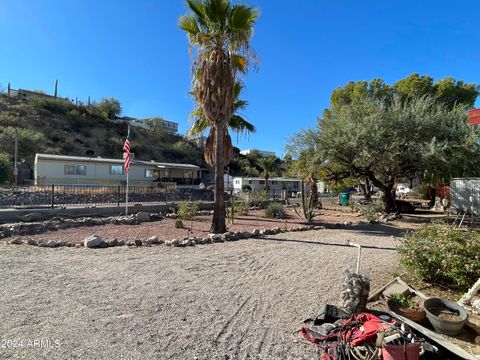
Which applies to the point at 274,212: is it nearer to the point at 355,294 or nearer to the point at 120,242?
the point at 120,242

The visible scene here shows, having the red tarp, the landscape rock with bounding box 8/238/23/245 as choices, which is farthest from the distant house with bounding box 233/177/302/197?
the red tarp

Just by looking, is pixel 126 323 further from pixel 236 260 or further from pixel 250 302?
pixel 236 260

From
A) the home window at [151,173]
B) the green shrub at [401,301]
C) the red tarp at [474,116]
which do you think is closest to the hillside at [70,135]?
→ the home window at [151,173]

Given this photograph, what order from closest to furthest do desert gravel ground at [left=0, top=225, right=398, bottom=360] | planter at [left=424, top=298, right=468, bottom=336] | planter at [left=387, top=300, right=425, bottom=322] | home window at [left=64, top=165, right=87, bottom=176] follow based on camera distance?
1. desert gravel ground at [left=0, top=225, right=398, bottom=360]
2. planter at [left=424, top=298, right=468, bottom=336]
3. planter at [left=387, top=300, right=425, bottom=322]
4. home window at [left=64, top=165, right=87, bottom=176]

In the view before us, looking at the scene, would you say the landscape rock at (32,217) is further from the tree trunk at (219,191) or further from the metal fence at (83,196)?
the tree trunk at (219,191)

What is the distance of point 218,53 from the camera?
9.93m

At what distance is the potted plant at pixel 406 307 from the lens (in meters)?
3.53

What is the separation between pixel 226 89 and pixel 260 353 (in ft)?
28.0

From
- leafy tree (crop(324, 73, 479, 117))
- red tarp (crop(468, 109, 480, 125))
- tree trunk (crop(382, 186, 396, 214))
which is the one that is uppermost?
leafy tree (crop(324, 73, 479, 117))

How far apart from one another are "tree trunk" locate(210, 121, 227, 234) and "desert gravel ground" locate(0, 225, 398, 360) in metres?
2.32

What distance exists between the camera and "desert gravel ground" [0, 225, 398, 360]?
308 cm

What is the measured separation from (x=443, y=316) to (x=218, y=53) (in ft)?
29.7

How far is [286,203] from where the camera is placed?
21531 millimetres

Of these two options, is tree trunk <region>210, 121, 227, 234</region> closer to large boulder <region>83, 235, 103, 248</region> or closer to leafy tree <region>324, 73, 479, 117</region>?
large boulder <region>83, 235, 103, 248</region>
